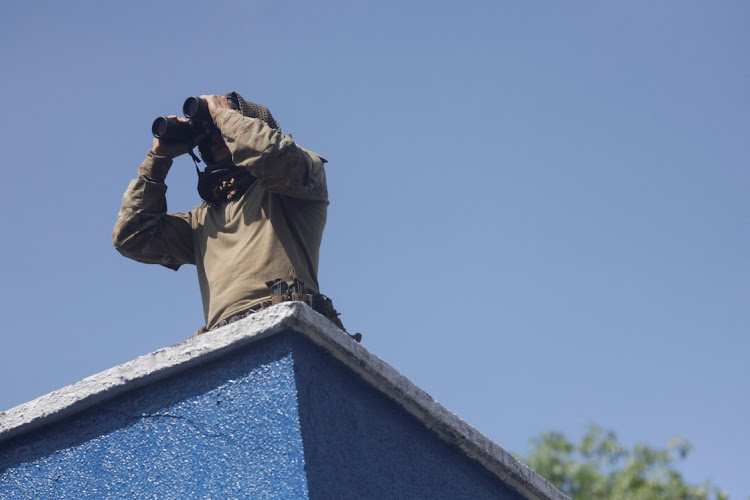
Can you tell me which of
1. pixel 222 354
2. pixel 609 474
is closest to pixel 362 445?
pixel 222 354

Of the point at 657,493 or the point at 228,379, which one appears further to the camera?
the point at 657,493

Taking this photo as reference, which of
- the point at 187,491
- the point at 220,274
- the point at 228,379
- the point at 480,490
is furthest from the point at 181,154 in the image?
the point at 480,490

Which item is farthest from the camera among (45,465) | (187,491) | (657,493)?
(657,493)

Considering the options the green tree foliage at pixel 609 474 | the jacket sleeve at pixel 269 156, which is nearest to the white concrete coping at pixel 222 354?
the jacket sleeve at pixel 269 156

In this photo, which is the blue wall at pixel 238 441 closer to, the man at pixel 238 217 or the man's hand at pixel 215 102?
the man at pixel 238 217

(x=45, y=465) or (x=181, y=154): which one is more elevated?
(x=181, y=154)

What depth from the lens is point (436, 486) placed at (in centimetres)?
462

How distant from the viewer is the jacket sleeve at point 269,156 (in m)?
4.59

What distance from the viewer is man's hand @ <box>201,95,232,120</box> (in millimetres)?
5012

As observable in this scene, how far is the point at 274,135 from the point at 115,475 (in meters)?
1.67

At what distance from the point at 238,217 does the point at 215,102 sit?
1.97 ft

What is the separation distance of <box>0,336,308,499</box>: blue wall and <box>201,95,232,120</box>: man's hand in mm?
1491

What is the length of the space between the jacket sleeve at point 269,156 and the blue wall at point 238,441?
97 cm

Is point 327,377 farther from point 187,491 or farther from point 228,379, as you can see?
point 187,491
